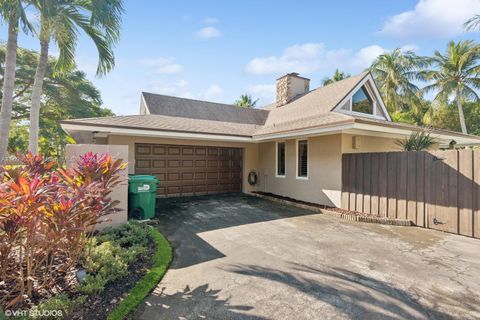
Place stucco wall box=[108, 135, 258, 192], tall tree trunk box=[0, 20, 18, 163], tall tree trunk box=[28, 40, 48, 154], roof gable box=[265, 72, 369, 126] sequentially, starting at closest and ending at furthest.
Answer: tall tree trunk box=[0, 20, 18, 163], stucco wall box=[108, 135, 258, 192], tall tree trunk box=[28, 40, 48, 154], roof gable box=[265, 72, 369, 126]

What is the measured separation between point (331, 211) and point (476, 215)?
3477 millimetres

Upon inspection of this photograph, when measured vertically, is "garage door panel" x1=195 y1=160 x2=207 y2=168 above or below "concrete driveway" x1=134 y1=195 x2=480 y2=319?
above

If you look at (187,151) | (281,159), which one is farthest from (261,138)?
(187,151)

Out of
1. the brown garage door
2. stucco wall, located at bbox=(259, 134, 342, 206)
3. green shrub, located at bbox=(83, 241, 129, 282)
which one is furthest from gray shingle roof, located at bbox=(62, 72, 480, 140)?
green shrub, located at bbox=(83, 241, 129, 282)

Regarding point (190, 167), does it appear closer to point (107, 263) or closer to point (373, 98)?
point (107, 263)

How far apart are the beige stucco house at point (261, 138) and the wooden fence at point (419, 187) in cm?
80

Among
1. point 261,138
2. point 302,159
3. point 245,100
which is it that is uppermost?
point 245,100

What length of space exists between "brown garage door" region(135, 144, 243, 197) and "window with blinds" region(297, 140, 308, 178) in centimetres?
340

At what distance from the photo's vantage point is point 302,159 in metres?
10.1

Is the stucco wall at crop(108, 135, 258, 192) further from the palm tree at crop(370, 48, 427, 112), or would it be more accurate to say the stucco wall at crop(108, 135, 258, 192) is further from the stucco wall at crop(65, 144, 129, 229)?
the palm tree at crop(370, 48, 427, 112)

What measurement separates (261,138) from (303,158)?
6.45ft

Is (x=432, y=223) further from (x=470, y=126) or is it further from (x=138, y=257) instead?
(x=470, y=126)

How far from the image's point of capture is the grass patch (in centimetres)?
278

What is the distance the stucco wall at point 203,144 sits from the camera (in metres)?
9.40
